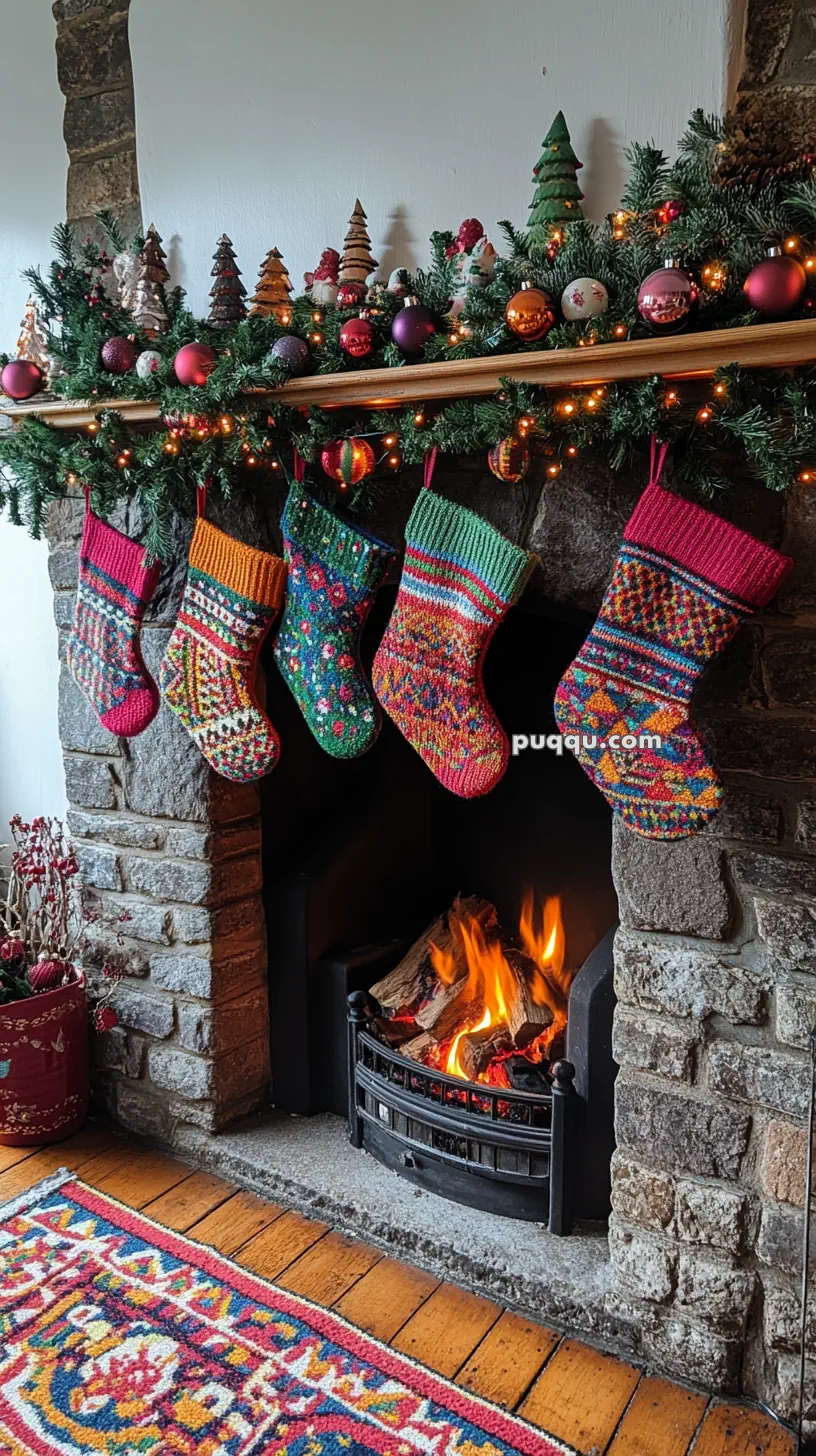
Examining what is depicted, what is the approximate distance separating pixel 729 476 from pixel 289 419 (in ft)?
2.47

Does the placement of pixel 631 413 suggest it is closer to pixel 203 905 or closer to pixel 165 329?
pixel 165 329

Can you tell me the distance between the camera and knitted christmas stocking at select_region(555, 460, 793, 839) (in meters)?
1.36

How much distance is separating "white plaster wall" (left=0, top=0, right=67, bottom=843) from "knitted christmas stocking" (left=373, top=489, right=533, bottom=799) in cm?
129

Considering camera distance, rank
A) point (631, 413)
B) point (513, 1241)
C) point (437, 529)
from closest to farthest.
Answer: point (631, 413) → point (437, 529) → point (513, 1241)

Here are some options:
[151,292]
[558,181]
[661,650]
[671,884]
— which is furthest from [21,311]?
[671,884]

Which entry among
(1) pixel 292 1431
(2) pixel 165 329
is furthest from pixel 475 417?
(1) pixel 292 1431

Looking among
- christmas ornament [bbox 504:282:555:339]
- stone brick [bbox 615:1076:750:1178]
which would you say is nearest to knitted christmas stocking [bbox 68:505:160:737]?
christmas ornament [bbox 504:282:555:339]

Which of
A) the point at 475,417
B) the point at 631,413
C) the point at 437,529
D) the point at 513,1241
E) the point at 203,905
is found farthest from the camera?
the point at 203,905

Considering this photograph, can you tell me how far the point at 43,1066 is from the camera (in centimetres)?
222

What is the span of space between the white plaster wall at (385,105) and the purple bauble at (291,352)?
0.26m

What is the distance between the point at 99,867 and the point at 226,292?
129 centimetres

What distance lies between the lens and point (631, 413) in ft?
4.45

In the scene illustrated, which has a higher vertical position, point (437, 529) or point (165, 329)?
point (165, 329)

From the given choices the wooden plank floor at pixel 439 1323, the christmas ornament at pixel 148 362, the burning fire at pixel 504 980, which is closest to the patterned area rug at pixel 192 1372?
the wooden plank floor at pixel 439 1323
